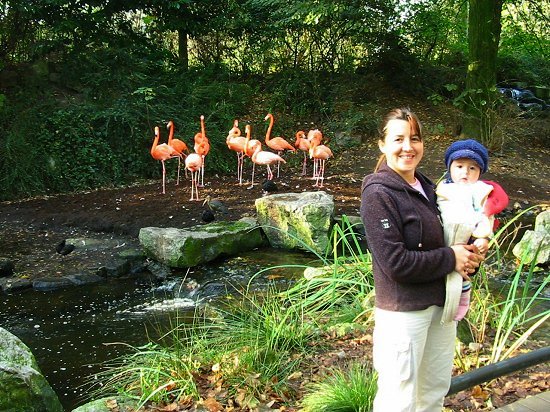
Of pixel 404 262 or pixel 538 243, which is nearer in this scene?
pixel 404 262

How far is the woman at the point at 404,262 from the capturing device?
5.77ft

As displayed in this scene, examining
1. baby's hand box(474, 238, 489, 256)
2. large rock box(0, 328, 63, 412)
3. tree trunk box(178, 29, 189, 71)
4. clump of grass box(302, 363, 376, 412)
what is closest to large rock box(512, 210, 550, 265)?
clump of grass box(302, 363, 376, 412)

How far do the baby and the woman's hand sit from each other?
40 millimetres

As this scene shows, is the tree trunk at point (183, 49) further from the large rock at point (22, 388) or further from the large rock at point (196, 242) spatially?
the large rock at point (22, 388)

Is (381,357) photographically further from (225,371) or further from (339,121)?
(339,121)

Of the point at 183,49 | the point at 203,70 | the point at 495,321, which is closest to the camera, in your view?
the point at 495,321

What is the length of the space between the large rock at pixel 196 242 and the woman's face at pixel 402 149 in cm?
439

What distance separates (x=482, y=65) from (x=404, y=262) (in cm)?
931

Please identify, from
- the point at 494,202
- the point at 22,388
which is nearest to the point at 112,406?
the point at 22,388

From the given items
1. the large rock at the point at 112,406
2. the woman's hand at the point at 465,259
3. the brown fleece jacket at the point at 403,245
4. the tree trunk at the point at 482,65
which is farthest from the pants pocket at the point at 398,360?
the tree trunk at the point at 482,65

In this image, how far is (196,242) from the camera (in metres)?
6.12

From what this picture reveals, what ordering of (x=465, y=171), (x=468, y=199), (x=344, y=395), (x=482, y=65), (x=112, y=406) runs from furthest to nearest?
(x=482, y=65), (x=112, y=406), (x=344, y=395), (x=465, y=171), (x=468, y=199)

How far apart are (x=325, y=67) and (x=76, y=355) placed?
976 cm

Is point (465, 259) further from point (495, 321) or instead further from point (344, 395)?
point (495, 321)
